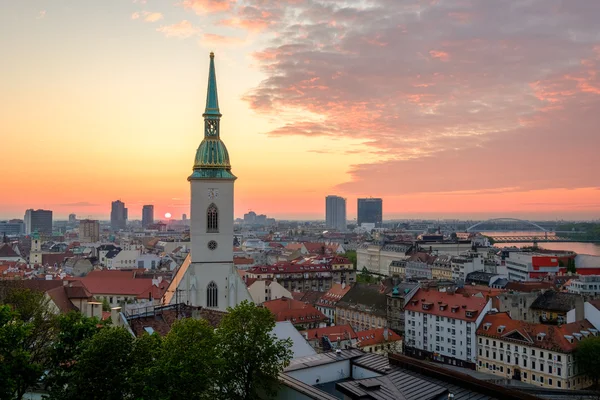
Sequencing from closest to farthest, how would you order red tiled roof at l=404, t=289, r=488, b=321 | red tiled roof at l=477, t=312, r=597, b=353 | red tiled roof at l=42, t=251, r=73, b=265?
red tiled roof at l=477, t=312, r=597, b=353 < red tiled roof at l=404, t=289, r=488, b=321 < red tiled roof at l=42, t=251, r=73, b=265

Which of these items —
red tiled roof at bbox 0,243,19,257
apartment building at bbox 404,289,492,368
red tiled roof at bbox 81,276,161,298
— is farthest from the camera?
red tiled roof at bbox 0,243,19,257

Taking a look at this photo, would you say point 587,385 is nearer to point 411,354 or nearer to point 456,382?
point 411,354

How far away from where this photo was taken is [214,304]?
44.1 metres

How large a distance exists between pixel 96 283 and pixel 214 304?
148 ft

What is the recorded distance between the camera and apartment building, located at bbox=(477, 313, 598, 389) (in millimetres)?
48094

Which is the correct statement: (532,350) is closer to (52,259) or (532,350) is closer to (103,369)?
(103,369)

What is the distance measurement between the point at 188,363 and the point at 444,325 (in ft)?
144

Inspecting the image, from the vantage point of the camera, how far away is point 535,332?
50.8m

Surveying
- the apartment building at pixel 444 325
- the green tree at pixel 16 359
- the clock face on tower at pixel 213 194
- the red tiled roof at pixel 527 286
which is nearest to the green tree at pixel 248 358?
the green tree at pixel 16 359

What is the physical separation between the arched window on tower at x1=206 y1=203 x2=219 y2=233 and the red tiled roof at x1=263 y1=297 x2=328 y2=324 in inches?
843

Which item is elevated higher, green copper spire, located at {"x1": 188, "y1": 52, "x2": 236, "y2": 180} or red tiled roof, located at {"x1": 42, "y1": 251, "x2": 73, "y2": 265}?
green copper spire, located at {"x1": 188, "y1": 52, "x2": 236, "y2": 180}

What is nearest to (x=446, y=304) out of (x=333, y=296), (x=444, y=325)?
(x=444, y=325)

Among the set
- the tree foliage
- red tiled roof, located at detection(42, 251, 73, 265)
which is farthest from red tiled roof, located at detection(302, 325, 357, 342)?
red tiled roof, located at detection(42, 251, 73, 265)

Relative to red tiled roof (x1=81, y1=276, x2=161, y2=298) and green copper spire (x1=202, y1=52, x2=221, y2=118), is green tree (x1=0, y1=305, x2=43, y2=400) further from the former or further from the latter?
red tiled roof (x1=81, y1=276, x2=161, y2=298)
